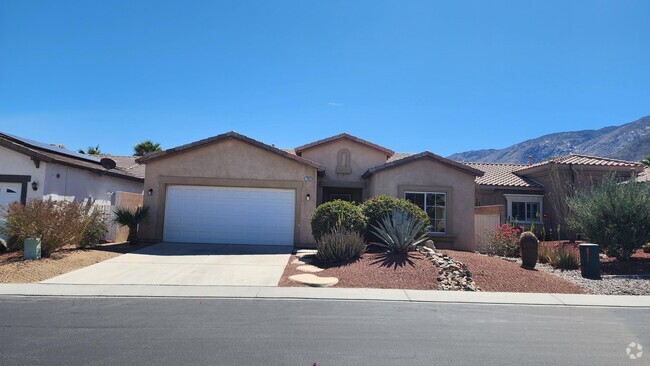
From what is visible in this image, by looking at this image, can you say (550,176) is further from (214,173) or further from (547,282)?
(214,173)

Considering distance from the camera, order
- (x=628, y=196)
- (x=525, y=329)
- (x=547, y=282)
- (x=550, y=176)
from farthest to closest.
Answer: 1. (x=550, y=176)
2. (x=628, y=196)
3. (x=547, y=282)
4. (x=525, y=329)

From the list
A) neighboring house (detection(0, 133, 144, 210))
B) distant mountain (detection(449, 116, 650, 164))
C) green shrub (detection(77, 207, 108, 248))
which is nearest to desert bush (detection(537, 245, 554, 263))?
green shrub (detection(77, 207, 108, 248))

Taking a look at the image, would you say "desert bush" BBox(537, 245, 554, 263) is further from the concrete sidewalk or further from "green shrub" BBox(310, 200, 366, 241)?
"green shrub" BBox(310, 200, 366, 241)

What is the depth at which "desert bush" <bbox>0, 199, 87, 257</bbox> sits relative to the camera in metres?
12.6

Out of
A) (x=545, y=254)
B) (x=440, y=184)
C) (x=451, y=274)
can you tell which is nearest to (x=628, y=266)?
(x=545, y=254)

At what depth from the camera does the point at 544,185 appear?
24.9 meters

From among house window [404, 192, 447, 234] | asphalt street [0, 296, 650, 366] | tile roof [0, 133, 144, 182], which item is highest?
tile roof [0, 133, 144, 182]

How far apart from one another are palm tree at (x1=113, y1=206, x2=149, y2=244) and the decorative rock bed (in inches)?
399

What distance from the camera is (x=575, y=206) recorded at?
15.6m

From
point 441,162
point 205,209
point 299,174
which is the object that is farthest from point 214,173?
point 441,162

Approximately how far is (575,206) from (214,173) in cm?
1286

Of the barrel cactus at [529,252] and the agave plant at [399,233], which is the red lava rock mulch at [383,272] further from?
the barrel cactus at [529,252]

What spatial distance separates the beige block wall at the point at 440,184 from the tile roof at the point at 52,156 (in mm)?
11249

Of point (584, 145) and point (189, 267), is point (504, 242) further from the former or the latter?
point (584, 145)
